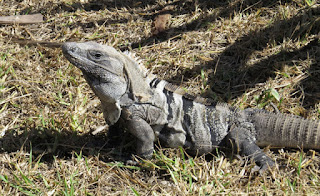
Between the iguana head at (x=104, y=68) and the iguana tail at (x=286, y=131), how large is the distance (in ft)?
4.00

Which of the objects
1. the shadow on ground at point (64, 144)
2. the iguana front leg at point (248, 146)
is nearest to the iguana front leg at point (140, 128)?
the shadow on ground at point (64, 144)

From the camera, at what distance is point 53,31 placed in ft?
18.0

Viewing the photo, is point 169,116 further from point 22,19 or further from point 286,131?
point 22,19

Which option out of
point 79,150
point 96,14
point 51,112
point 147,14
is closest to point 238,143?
point 79,150

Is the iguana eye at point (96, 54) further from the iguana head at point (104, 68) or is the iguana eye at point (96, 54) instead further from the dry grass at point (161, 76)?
the dry grass at point (161, 76)

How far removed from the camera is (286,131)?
3.61 m

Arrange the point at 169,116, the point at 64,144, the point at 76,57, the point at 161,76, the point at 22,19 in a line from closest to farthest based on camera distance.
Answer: the point at 76,57, the point at 169,116, the point at 64,144, the point at 161,76, the point at 22,19

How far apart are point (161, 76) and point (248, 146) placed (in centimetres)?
153

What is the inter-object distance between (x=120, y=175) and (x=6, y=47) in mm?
2539

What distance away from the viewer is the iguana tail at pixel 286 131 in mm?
3584

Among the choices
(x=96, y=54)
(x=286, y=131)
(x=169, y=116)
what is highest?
(x=96, y=54)

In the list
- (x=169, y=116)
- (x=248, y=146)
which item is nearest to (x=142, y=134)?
(x=169, y=116)

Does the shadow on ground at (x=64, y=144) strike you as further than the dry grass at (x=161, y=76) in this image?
Yes

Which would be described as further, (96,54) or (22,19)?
(22,19)
